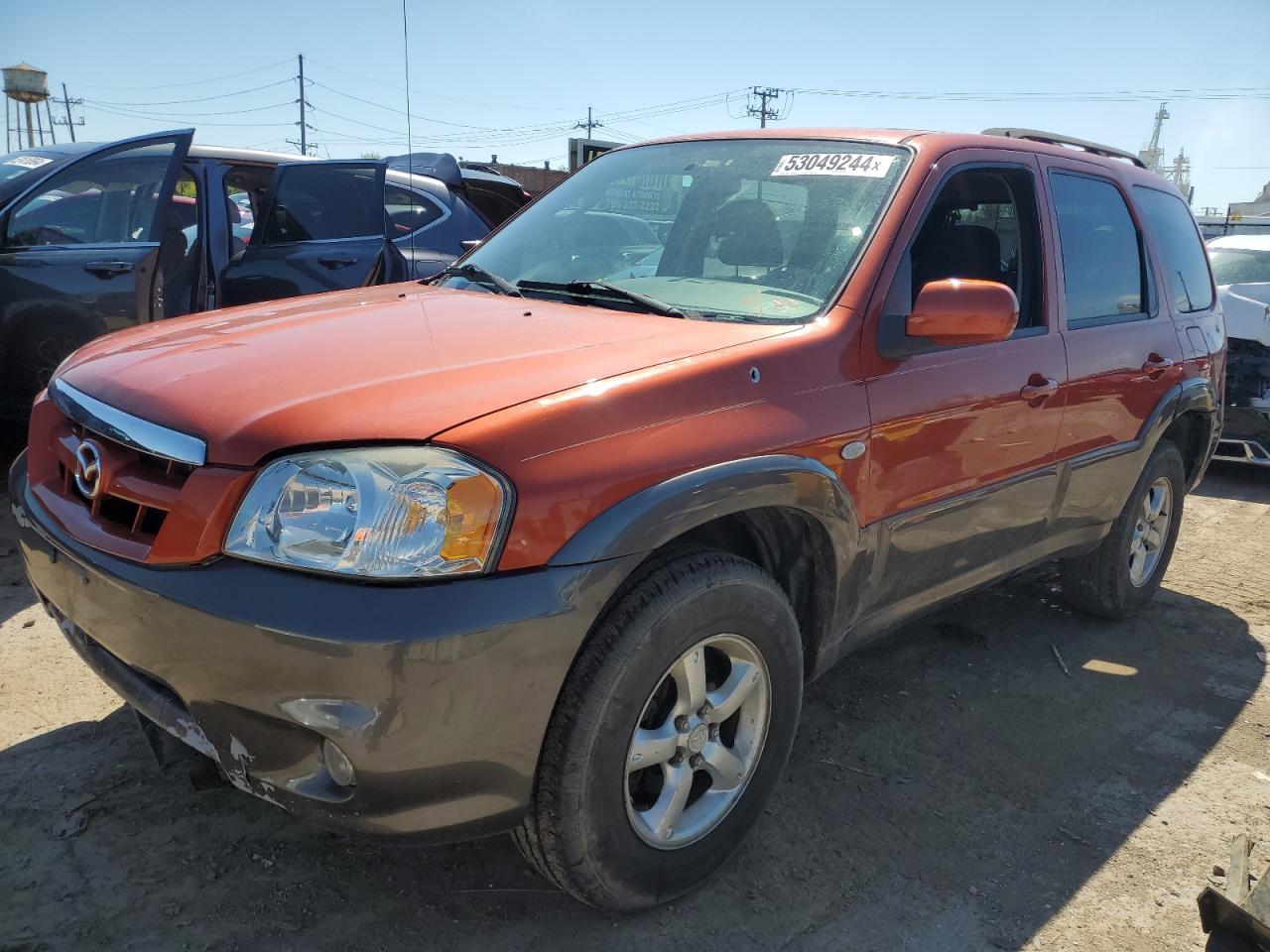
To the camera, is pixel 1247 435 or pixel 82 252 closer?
pixel 82 252

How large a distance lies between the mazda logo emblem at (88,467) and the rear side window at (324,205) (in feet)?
12.0

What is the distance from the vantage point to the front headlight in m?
1.78

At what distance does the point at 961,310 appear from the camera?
2516mm

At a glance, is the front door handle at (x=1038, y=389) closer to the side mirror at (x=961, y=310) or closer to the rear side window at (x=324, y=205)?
the side mirror at (x=961, y=310)

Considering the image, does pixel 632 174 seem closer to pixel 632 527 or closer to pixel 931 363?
pixel 931 363

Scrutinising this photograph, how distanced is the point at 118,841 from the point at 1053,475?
2977 mm

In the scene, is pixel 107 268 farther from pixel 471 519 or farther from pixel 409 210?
pixel 471 519

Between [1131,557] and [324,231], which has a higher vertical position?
[324,231]

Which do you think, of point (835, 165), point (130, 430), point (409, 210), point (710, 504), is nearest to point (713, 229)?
point (835, 165)

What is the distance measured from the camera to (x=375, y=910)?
7.38 feet

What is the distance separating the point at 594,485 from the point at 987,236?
2.02m

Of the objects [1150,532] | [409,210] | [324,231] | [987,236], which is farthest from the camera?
[409,210]

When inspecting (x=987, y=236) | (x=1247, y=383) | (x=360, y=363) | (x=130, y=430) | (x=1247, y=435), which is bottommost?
(x=1247, y=435)

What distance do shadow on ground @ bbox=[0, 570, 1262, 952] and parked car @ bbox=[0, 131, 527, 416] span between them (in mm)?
2642
